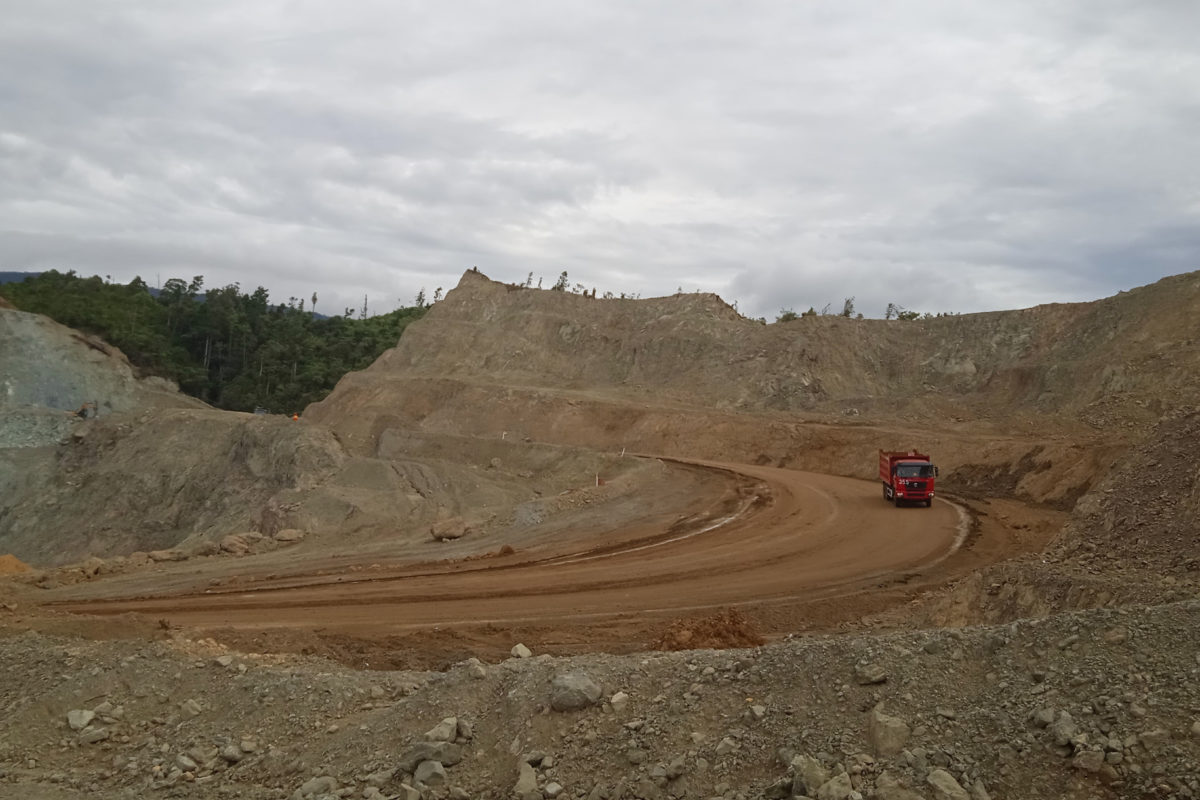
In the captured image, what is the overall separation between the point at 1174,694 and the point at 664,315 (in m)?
51.5

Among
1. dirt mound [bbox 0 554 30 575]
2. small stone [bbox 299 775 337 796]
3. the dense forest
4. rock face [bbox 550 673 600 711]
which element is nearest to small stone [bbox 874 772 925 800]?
rock face [bbox 550 673 600 711]

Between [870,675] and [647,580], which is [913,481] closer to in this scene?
[647,580]

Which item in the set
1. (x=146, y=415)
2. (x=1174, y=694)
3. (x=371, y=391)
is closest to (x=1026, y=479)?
(x=1174, y=694)

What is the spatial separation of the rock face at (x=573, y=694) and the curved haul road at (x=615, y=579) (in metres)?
6.74

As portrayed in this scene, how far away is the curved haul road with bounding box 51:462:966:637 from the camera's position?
15180 mm

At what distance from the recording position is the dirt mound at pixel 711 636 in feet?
36.2

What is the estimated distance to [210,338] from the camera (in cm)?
7044

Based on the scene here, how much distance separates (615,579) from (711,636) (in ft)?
20.9

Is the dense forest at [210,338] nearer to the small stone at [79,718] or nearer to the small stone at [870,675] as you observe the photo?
the small stone at [79,718]

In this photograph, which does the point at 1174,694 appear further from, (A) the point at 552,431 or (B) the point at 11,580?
(A) the point at 552,431

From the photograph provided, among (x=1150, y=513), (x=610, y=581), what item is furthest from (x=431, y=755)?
(x=610, y=581)

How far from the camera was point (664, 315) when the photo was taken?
186 feet

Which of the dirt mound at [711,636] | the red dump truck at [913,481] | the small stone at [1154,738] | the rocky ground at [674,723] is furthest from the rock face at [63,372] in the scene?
the small stone at [1154,738]

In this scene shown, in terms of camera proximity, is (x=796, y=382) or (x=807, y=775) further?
(x=796, y=382)
